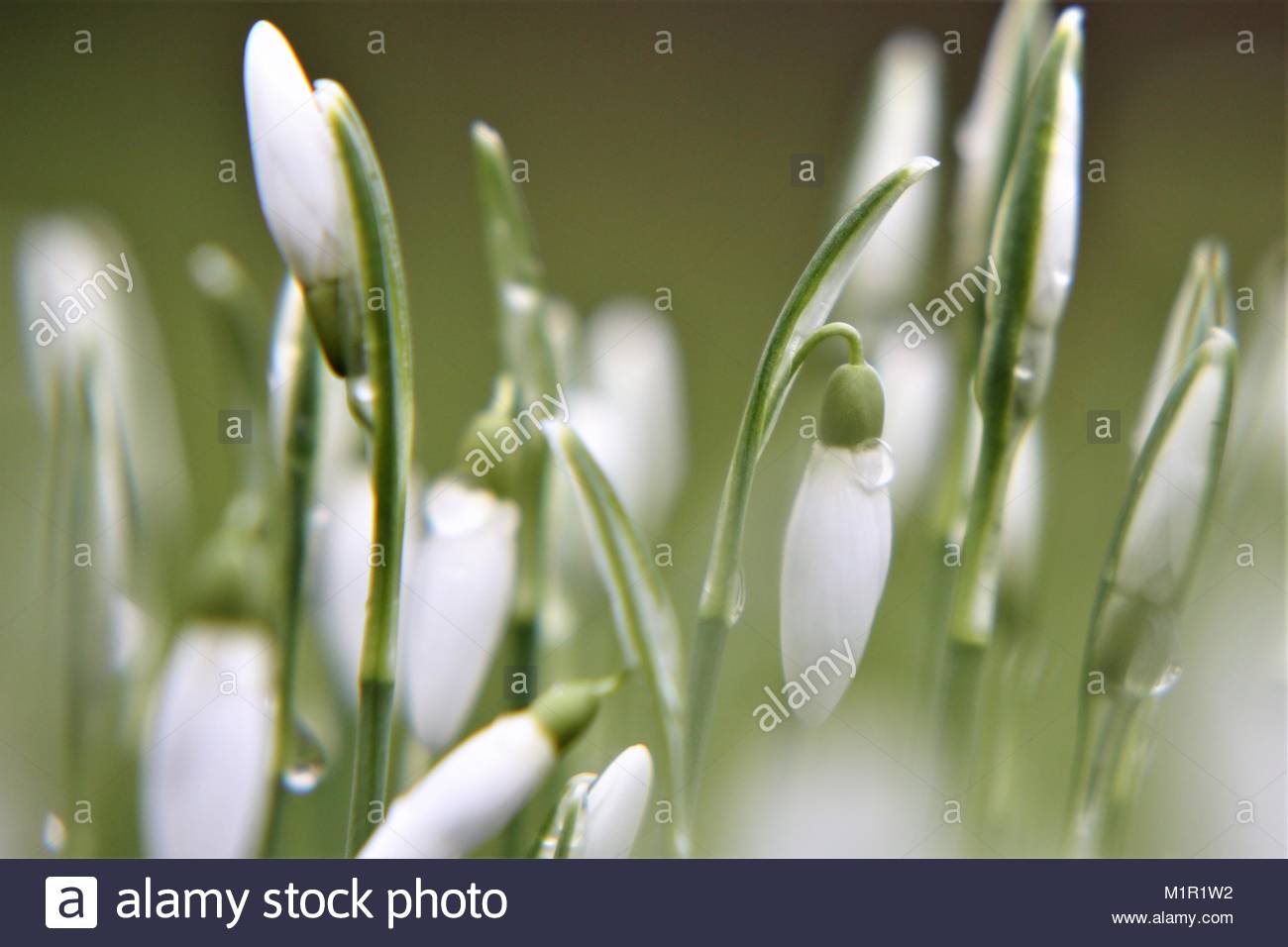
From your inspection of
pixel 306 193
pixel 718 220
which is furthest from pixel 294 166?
pixel 718 220

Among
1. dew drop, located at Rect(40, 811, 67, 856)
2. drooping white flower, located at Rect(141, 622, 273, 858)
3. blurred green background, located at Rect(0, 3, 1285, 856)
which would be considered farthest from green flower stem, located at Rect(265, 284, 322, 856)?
blurred green background, located at Rect(0, 3, 1285, 856)

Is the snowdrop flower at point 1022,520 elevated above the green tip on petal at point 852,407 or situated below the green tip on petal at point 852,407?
below

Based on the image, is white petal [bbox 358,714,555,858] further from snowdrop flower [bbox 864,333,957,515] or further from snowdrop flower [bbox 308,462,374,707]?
snowdrop flower [bbox 864,333,957,515]

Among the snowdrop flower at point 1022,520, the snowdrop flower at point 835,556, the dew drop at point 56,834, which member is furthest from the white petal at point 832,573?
the dew drop at point 56,834

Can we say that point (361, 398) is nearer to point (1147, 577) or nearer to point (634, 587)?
point (634, 587)

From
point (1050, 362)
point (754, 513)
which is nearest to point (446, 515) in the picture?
point (1050, 362)

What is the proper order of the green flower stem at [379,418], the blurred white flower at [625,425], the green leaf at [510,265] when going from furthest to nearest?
the blurred white flower at [625,425]
the green leaf at [510,265]
the green flower stem at [379,418]

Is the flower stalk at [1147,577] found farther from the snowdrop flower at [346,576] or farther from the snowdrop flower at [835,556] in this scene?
the snowdrop flower at [346,576]

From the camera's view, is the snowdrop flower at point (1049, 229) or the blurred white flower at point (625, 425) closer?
the snowdrop flower at point (1049, 229)
